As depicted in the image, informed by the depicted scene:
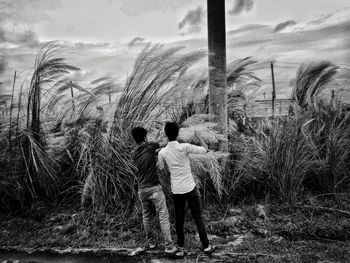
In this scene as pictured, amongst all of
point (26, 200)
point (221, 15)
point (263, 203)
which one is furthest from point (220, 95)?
point (26, 200)

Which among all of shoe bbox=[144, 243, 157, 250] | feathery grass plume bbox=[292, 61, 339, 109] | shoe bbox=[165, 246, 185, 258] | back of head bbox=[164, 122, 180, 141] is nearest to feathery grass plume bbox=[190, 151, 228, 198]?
back of head bbox=[164, 122, 180, 141]

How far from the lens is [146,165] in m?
3.70

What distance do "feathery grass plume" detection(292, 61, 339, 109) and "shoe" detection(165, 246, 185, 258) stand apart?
384cm

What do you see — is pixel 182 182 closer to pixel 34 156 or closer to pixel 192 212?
pixel 192 212

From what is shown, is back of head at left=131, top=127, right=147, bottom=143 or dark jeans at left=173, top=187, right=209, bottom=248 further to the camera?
back of head at left=131, top=127, right=147, bottom=143

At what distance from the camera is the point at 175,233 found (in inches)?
159

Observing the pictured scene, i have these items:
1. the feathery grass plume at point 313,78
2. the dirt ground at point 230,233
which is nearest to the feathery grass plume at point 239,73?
the feathery grass plume at point 313,78

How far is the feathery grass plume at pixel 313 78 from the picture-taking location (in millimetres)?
6234

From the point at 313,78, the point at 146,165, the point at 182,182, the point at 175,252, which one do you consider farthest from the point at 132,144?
the point at 313,78

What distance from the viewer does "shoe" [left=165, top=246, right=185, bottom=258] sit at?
11.4ft

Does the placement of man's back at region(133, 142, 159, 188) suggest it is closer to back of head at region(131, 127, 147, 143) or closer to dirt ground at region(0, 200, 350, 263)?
back of head at region(131, 127, 147, 143)

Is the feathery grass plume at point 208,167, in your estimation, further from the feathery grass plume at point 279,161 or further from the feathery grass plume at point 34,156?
the feathery grass plume at point 34,156

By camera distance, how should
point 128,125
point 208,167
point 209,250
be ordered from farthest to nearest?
1. point 128,125
2. point 208,167
3. point 209,250

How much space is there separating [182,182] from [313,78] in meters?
4.09
